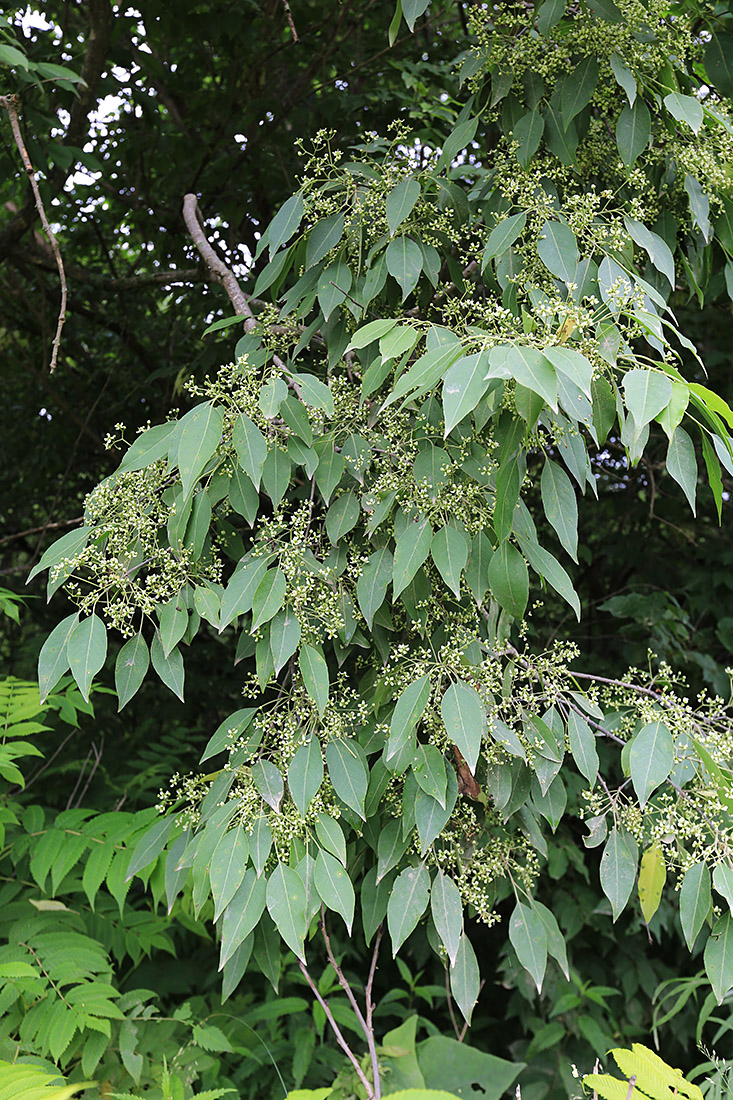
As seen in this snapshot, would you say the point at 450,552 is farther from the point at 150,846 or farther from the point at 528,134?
the point at 528,134

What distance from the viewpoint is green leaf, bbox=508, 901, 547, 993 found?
48.6 inches

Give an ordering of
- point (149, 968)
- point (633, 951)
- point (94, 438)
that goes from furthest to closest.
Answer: point (94, 438), point (633, 951), point (149, 968)

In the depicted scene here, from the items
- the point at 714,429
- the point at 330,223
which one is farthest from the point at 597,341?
the point at 330,223

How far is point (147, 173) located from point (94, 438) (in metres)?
1.04

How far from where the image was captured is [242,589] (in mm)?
1163

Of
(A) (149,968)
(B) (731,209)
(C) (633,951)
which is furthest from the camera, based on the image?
(C) (633,951)

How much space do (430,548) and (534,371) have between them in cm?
35

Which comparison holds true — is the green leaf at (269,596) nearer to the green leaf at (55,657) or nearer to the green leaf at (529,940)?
the green leaf at (55,657)

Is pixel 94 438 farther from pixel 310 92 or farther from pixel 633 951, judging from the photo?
pixel 633 951

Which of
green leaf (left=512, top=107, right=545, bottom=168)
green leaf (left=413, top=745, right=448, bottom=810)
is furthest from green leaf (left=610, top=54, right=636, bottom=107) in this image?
green leaf (left=413, top=745, right=448, bottom=810)

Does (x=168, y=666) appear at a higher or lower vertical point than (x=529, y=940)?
higher

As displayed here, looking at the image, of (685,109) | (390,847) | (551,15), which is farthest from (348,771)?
(551,15)

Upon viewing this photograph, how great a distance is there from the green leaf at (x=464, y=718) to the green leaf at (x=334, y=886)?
0.23 meters

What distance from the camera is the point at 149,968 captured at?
8.88 feet
